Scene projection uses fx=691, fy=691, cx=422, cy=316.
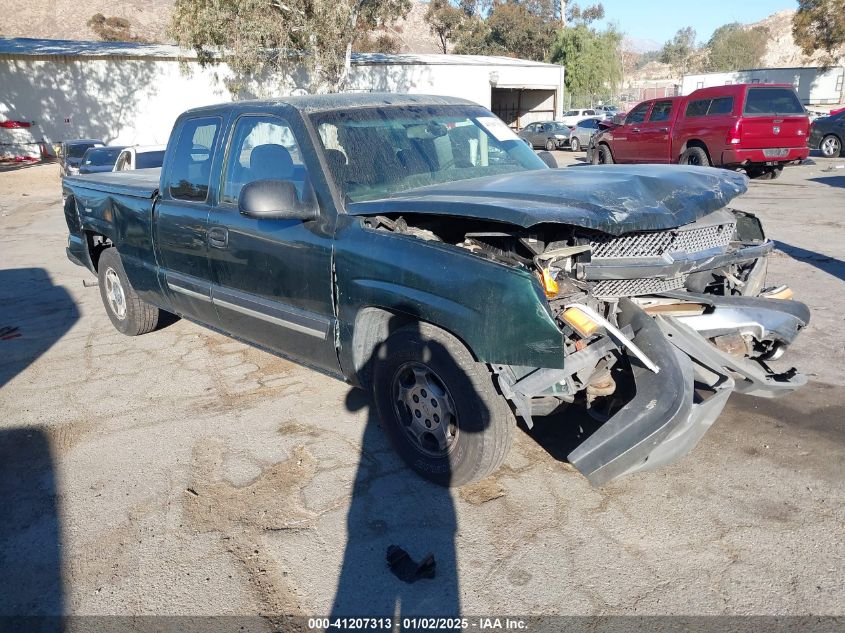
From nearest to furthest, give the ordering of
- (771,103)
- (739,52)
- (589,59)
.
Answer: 1. (771,103)
2. (589,59)
3. (739,52)

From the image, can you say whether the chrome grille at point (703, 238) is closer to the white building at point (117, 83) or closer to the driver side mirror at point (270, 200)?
the driver side mirror at point (270, 200)

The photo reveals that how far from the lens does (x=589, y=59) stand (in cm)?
4834

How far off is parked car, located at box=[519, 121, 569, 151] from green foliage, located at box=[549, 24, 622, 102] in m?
19.7

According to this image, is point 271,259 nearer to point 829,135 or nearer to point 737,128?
point 737,128

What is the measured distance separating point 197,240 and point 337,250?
4.74 ft

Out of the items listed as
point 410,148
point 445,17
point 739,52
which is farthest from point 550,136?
point 739,52

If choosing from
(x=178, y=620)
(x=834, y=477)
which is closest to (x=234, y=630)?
(x=178, y=620)

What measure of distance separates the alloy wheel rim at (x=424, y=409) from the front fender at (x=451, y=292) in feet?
0.99

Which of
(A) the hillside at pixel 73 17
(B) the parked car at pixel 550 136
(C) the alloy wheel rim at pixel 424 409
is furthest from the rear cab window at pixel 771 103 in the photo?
(A) the hillside at pixel 73 17

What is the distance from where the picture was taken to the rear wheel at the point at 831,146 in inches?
785

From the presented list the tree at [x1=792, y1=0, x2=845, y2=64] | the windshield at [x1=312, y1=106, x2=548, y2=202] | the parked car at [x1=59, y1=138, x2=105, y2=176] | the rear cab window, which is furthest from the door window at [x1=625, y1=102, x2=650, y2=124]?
the tree at [x1=792, y1=0, x2=845, y2=64]

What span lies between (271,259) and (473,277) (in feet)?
4.89

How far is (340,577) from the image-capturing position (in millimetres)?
2939

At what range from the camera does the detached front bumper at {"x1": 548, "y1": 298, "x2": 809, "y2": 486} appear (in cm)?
293
